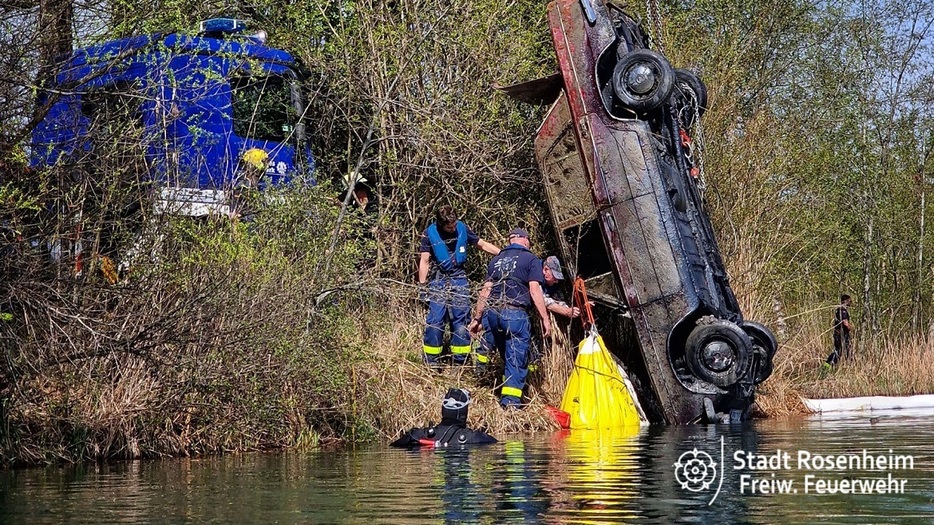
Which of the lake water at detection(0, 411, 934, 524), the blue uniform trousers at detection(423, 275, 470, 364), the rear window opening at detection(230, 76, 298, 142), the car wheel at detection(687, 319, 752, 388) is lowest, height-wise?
the lake water at detection(0, 411, 934, 524)

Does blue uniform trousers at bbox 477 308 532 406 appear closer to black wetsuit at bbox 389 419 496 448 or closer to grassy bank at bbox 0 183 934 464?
grassy bank at bbox 0 183 934 464

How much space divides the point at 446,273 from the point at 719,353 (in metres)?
2.92

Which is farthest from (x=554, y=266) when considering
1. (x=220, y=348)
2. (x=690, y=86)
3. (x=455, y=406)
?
(x=220, y=348)

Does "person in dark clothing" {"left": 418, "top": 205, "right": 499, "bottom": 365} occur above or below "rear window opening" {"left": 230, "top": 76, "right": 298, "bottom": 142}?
below

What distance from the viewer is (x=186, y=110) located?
1341 cm

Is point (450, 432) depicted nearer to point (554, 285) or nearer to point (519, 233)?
point (519, 233)

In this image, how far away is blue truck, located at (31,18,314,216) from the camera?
36.9 feet

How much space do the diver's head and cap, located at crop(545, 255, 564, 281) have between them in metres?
3.07

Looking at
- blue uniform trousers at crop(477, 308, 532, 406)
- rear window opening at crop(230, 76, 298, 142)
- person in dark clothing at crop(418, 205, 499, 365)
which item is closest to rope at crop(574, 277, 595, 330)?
blue uniform trousers at crop(477, 308, 532, 406)

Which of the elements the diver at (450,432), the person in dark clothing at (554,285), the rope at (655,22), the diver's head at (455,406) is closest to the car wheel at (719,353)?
the person in dark clothing at (554,285)

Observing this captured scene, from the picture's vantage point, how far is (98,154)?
1134 cm

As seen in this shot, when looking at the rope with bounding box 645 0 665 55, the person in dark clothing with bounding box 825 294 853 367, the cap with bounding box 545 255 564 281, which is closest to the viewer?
the cap with bounding box 545 255 564 281

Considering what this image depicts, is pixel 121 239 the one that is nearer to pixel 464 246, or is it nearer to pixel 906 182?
pixel 464 246

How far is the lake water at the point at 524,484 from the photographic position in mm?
6938
